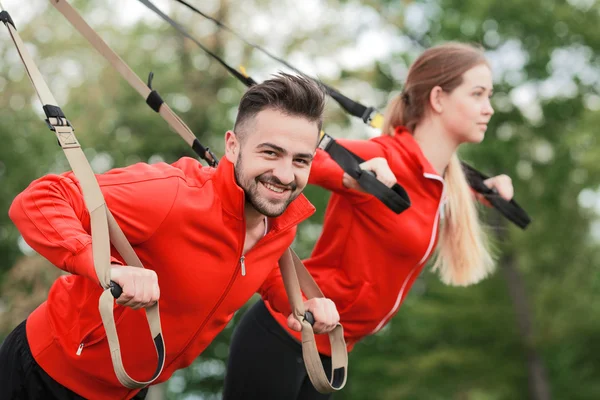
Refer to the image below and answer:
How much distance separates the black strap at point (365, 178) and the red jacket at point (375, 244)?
0.76ft

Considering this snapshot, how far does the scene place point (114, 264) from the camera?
98.7 inches

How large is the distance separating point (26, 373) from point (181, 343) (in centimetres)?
56

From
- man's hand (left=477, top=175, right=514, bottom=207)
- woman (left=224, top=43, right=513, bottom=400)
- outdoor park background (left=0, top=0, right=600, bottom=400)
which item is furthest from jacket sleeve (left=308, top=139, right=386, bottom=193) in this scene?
outdoor park background (left=0, top=0, right=600, bottom=400)

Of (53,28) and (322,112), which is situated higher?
(322,112)

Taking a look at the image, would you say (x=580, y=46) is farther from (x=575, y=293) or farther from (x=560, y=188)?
(x=575, y=293)

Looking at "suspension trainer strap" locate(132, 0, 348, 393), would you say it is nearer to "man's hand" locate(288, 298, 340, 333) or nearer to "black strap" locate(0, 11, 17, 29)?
"man's hand" locate(288, 298, 340, 333)

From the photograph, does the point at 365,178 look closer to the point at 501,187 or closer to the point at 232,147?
the point at 232,147

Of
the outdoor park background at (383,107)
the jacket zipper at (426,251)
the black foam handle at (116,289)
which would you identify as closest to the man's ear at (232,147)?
the black foam handle at (116,289)

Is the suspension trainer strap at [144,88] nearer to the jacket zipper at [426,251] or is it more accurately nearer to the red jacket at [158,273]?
the red jacket at [158,273]

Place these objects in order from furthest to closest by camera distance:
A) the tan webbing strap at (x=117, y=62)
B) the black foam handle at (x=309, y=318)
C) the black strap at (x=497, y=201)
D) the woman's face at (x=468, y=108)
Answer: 1. the black strap at (x=497, y=201)
2. the woman's face at (x=468, y=108)
3. the tan webbing strap at (x=117, y=62)
4. the black foam handle at (x=309, y=318)

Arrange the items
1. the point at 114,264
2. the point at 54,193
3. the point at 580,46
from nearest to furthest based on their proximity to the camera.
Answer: the point at 114,264 → the point at 54,193 → the point at 580,46

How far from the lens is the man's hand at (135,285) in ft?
7.84

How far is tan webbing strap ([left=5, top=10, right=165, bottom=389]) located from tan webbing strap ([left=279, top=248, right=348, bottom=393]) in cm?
71

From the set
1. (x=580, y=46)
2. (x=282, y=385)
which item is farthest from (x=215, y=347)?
(x=282, y=385)
